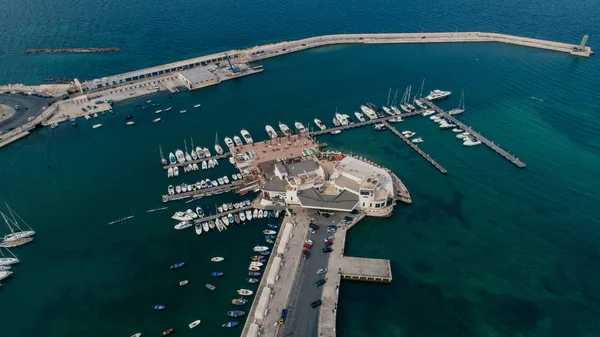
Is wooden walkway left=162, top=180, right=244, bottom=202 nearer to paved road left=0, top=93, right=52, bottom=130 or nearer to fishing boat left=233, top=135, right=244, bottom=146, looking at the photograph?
fishing boat left=233, top=135, right=244, bottom=146

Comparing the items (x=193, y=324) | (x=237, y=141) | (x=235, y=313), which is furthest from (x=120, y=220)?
(x=237, y=141)

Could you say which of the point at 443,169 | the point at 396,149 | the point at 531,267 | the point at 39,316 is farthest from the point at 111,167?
the point at 531,267

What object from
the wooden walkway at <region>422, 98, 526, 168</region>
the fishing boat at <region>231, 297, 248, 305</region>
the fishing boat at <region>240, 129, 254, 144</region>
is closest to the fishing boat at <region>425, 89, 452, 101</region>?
the wooden walkway at <region>422, 98, 526, 168</region>

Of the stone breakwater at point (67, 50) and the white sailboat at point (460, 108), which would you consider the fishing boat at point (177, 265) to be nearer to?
the white sailboat at point (460, 108)

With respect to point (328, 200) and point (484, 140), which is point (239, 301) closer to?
point (328, 200)

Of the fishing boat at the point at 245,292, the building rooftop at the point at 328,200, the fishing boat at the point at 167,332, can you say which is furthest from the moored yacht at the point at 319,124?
the fishing boat at the point at 167,332

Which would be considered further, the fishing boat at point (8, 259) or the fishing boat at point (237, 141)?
the fishing boat at point (237, 141)
